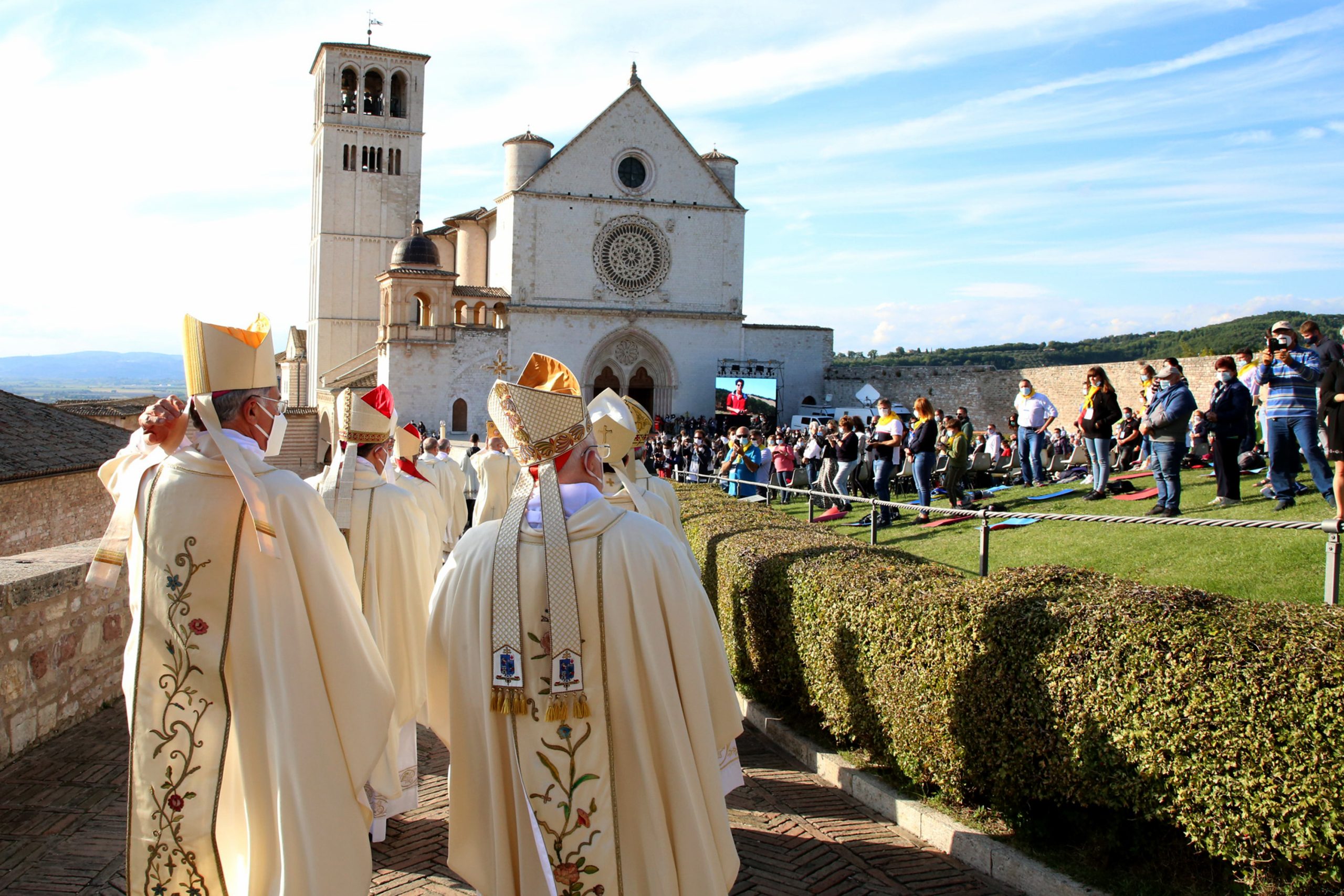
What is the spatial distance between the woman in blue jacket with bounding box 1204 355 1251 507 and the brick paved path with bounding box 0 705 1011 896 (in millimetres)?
6285

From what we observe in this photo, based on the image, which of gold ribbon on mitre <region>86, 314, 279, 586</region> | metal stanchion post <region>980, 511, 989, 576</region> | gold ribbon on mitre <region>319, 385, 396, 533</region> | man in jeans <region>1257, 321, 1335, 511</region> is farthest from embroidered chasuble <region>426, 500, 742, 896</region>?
man in jeans <region>1257, 321, 1335, 511</region>

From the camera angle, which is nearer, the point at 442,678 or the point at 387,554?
the point at 442,678

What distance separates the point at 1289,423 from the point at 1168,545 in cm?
187

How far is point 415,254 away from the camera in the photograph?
136ft

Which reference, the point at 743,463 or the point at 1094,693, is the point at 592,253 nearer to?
the point at 743,463

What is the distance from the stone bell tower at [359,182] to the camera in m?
51.2

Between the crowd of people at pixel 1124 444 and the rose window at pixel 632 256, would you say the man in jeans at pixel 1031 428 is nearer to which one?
the crowd of people at pixel 1124 444

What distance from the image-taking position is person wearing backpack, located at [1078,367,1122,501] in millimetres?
11281

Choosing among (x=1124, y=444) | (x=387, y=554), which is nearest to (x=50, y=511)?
(x=387, y=554)

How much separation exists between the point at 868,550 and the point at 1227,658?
309 centimetres

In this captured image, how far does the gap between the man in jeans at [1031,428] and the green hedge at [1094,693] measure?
8782 mm

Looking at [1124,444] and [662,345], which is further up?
[662,345]

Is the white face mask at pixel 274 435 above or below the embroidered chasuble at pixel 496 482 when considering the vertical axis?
above

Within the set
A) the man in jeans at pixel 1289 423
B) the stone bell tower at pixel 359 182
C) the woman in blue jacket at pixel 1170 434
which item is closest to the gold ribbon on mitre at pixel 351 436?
the woman in blue jacket at pixel 1170 434
